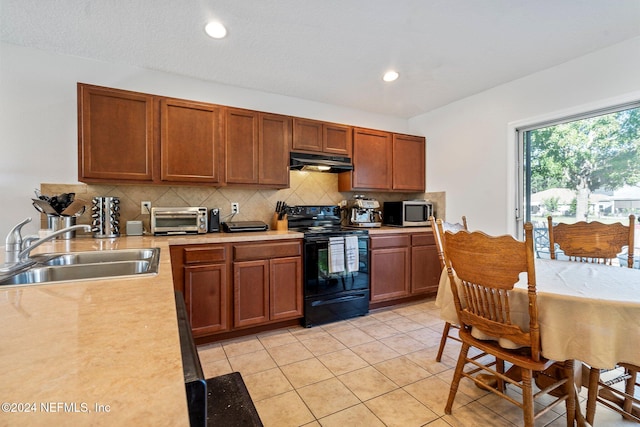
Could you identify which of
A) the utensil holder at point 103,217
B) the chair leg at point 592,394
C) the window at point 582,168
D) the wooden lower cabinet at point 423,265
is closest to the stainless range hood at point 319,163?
the wooden lower cabinet at point 423,265

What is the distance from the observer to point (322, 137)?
11.0 ft

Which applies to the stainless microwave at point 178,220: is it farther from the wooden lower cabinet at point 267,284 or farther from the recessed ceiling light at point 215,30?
the recessed ceiling light at point 215,30

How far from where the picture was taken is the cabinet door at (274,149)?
3008 millimetres

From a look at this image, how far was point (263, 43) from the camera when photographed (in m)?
2.36

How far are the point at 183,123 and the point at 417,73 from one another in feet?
7.44

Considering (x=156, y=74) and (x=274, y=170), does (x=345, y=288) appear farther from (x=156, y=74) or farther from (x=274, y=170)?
(x=156, y=74)

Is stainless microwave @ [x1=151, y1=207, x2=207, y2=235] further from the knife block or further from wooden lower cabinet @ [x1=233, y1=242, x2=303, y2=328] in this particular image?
the knife block

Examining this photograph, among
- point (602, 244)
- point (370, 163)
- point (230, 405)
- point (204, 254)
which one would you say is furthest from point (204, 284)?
point (602, 244)

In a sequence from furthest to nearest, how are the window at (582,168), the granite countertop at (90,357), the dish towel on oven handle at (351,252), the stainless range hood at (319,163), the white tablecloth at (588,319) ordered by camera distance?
1. the stainless range hood at (319,163)
2. the dish towel on oven handle at (351,252)
3. the window at (582,168)
4. the white tablecloth at (588,319)
5. the granite countertop at (90,357)

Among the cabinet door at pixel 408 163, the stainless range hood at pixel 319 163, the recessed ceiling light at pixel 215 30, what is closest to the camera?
the recessed ceiling light at pixel 215 30

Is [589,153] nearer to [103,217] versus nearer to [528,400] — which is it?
[528,400]

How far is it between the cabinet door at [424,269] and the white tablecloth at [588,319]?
1.97 m

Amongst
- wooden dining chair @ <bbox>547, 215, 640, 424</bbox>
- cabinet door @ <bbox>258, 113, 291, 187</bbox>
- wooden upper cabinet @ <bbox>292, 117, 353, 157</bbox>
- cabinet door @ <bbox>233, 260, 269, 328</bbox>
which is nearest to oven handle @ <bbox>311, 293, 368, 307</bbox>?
cabinet door @ <bbox>233, 260, 269, 328</bbox>

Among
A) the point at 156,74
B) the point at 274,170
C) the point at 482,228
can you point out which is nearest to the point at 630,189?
the point at 482,228
